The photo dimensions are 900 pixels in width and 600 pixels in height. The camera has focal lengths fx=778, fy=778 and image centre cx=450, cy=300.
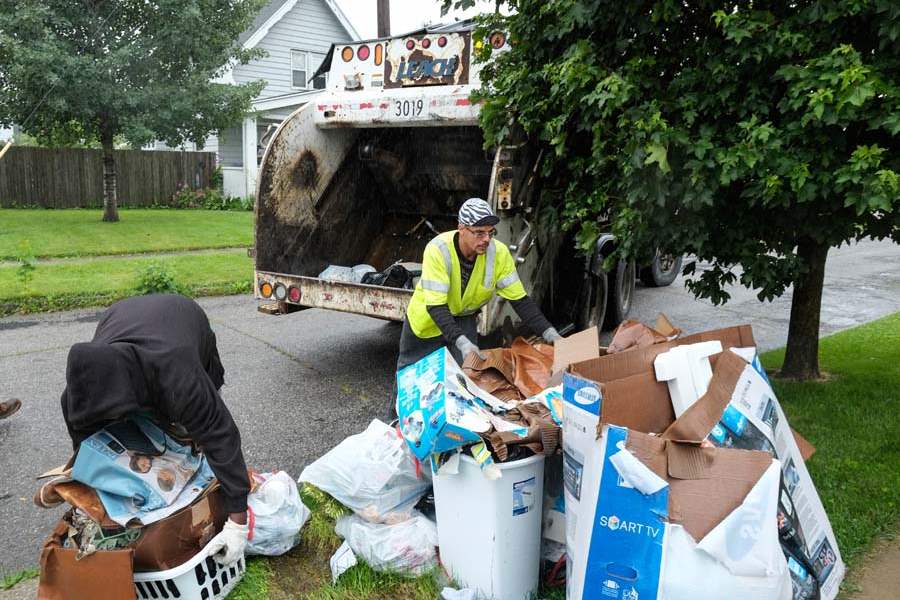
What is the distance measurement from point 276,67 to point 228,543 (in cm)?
1910

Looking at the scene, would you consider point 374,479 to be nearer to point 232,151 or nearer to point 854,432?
point 854,432

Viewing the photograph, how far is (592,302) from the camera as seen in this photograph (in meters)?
6.34

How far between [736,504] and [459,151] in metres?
4.74

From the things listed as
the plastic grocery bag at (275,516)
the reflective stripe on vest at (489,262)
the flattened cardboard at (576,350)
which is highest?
the reflective stripe on vest at (489,262)

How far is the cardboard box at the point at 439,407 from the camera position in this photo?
2.44 meters

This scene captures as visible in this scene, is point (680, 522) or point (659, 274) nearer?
point (680, 522)

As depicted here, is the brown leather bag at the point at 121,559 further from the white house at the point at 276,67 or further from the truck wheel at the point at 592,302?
the white house at the point at 276,67

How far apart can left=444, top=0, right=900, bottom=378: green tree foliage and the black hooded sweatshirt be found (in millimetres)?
1989

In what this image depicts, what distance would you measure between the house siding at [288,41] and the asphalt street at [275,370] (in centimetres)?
1307

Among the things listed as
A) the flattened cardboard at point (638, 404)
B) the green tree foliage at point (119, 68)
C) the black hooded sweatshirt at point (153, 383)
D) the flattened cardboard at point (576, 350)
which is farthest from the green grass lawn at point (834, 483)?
the green tree foliage at point (119, 68)

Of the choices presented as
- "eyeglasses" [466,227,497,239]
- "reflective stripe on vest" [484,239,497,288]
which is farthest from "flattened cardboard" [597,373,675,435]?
"reflective stripe on vest" [484,239,497,288]

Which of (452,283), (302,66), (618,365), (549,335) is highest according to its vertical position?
(302,66)

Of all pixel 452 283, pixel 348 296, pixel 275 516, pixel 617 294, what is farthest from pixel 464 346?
pixel 617 294

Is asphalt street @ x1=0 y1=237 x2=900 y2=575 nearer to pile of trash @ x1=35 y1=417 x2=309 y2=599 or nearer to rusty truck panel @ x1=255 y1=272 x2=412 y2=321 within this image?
rusty truck panel @ x1=255 y1=272 x2=412 y2=321
